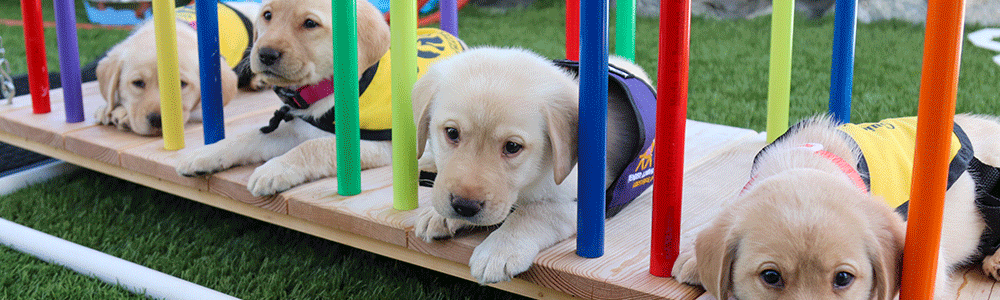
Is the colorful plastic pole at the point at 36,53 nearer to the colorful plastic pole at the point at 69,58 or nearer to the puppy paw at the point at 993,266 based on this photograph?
the colorful plastic pole at the point at 69,58

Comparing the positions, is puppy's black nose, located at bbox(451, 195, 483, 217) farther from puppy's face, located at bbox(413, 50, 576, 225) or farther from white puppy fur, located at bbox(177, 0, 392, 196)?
white puppy fur, located at bbox(177, 0, 392, 196)

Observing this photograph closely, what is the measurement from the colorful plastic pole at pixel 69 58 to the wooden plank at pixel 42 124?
0.07 meters

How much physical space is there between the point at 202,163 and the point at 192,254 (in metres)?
0.35

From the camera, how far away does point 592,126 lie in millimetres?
1871

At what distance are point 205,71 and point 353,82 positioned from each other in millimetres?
750

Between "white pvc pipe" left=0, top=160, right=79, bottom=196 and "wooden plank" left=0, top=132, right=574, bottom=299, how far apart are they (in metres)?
0.12

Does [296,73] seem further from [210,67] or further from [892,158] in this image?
[892,158]

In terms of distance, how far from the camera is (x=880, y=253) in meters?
1.53

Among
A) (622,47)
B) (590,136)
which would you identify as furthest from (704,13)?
(590,136)

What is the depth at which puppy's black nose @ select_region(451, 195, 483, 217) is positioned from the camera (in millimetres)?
1854

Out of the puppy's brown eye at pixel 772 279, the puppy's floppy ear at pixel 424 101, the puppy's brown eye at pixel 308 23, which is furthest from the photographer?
the puppy's brown eye at pixel 308 23

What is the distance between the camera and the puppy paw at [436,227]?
2.12m

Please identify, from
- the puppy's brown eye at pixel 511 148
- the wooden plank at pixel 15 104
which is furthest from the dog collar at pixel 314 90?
the wooden plank at pixel 15 104

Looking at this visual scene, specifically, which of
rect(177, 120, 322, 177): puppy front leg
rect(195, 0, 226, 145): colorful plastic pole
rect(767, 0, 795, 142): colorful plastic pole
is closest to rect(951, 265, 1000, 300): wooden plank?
rect(767, 0, 795, 142): colorful plastic pole
